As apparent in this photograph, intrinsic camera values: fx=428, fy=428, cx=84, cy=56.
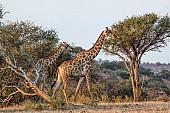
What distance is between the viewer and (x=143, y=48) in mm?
22000

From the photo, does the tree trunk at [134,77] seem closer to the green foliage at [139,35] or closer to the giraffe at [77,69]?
the green foliage at [139,35]

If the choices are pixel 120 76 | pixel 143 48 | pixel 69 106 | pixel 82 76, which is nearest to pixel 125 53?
pixel 143 48

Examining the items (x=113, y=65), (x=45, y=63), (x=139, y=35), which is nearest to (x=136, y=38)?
(x=139, y=35)

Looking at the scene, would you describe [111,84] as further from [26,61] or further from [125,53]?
[26,61]

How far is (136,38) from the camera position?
21750mm

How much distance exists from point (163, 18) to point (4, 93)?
396 inches

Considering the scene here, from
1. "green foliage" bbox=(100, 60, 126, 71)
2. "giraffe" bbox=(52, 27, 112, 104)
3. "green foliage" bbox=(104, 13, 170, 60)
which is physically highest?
"green foliage" bbox=(100, 60, 126, 71)

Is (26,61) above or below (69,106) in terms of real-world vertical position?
above

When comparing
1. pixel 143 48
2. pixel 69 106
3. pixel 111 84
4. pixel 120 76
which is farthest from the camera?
pixel 120 76

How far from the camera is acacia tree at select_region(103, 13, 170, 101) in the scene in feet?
71.6

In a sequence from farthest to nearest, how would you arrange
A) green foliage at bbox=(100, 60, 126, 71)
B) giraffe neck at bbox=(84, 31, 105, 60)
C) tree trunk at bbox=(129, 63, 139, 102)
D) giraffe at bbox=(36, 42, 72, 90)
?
green foliage at bbox=(100, 60, 126, 71)
tree trunk at bbox=(129, 63, 139, 102)
giraffe at bbox=(36, 42, 72, 90)
giraffe neck at bbox=(84, 31, 105, 60)

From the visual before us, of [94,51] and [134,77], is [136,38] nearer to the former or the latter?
[134,77]

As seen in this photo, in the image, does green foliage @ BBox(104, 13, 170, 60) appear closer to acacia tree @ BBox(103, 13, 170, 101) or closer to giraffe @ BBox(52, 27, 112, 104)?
acacia tree @ BBox(103, 13, 170, 101)

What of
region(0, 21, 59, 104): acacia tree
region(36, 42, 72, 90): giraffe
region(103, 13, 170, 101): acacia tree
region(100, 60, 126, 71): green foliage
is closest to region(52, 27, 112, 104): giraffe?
region(0, 21, 59, 104): acacia tree
